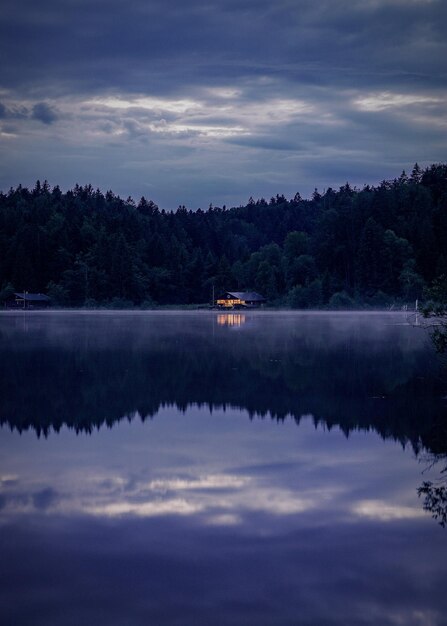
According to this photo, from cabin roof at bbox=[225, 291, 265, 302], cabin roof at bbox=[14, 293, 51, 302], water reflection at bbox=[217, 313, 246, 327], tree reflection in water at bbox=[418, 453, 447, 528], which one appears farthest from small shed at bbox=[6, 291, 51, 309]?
tree reflection in water at bbox=[418, 453, 447, 528]

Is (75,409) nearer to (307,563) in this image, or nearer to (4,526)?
(4,526)

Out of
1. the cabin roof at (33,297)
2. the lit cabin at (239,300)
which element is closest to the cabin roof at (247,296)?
the lit cabin at (239,300)

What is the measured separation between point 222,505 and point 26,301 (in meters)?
178

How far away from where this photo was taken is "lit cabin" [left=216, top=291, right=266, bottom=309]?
189250 mm

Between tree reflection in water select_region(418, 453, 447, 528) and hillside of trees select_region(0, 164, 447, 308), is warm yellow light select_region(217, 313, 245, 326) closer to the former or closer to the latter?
hillside of trees select_region(0, 164, 447, 308)

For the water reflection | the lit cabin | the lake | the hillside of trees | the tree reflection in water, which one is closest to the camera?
the lake

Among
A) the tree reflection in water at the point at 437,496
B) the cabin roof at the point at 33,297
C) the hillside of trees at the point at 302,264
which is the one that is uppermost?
the hillside of trees at the point at 302,264

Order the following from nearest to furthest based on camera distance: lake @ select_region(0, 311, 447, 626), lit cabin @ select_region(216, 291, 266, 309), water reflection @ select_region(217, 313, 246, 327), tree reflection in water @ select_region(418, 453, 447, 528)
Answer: lake @ select_region(0, 311, 447, 626)
tree reflection in water @ select_region(418, 453, 447, 528)
water reflection @ select_region(217, 313, 246, 327)
lit cabin @ select_region(216, 291, 266, 309)

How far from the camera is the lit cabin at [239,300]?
621 feet

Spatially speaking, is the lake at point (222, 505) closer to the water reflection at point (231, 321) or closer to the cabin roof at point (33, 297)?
the water reflection at point (231, 321)

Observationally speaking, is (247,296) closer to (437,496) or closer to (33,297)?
(33,297)

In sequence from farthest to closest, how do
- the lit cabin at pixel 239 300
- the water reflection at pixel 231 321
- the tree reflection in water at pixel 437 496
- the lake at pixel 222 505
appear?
the lit cabin at pixel 239 300 → the water reflection at pixel 231 321 → the tree reflection in water at pixel 437 496 → the lake at pixel 222 505

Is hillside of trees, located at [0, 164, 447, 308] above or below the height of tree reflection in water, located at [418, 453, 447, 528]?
above

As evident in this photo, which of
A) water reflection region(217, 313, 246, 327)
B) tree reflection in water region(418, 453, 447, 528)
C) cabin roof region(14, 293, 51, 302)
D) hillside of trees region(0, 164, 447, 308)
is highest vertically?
hillside of trees region(0, 164, 447, 308)
